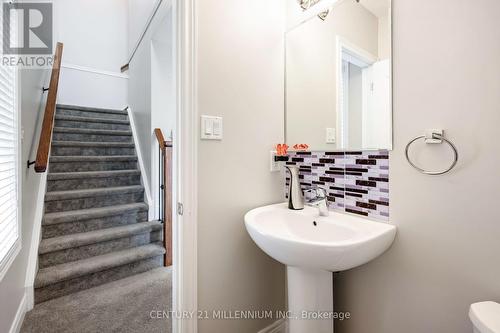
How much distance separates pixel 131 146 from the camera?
3.34 m

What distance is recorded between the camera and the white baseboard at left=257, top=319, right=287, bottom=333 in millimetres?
1414

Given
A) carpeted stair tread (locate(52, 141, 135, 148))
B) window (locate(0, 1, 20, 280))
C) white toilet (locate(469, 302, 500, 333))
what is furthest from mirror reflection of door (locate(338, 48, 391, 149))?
carpeted stair tread (locate(52, 141, 135, 148))

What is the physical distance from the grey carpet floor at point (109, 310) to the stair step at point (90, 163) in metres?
1.50

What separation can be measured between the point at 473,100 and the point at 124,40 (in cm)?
528

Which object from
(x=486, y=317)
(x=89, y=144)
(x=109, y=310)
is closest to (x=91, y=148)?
(x=89, y=144)

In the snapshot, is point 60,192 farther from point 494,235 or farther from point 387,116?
point 494,235

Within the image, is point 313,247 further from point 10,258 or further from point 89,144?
point 89,144

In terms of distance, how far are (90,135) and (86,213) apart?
1.40 m

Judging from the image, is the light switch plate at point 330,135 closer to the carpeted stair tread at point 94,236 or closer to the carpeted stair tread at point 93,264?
the carpeted stair tread at point 93,264

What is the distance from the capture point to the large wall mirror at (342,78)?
3.50ft

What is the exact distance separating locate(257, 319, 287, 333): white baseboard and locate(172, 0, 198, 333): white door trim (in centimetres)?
49

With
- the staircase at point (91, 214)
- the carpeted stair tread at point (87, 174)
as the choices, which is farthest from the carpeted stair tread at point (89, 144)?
the carpeted stair tread at point (87, 174)

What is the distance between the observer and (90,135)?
3254 millimetres

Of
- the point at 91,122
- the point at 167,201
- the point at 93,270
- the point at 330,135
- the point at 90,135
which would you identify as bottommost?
the point at 93,270
